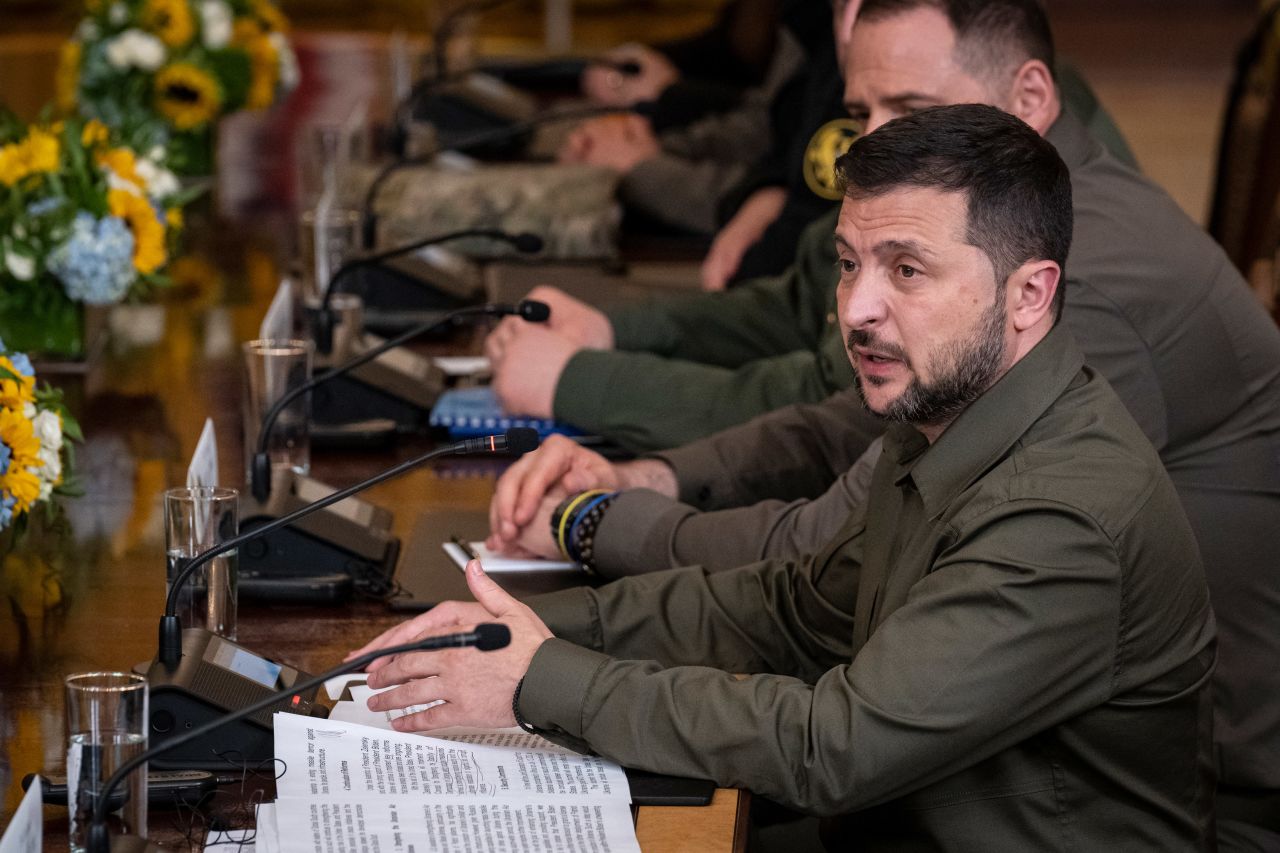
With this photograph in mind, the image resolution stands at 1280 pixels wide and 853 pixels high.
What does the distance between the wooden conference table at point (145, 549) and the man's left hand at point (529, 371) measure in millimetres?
143

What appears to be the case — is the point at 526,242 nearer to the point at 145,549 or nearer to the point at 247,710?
the point at 145,549

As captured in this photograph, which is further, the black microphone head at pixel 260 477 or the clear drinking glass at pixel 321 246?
the clear drinking glass at pixel 321 246

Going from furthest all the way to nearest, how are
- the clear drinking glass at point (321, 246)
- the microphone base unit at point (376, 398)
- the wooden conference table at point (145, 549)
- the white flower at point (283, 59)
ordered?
the white flower at point (283, 59) < the clear drinking glass at point (321, 246) < the microphone base unit at point (376, 398) < the wooden conference table at point (145, 549)

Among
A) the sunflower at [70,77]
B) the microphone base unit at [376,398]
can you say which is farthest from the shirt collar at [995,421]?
the sunflower at [70,77]

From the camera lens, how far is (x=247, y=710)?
4.09 ft

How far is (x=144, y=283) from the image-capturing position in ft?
9.14

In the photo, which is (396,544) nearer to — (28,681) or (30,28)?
(28,681)

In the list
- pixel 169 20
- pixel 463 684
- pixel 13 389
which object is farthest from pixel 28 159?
pixel 463 684

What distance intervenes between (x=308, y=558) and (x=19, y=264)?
882 mm

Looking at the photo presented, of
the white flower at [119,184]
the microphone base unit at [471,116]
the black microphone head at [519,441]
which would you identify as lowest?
the microphone base unit at [471,116]

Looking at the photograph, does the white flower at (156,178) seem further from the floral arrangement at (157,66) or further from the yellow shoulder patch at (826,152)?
the yellow shoulder patch at (826,152)

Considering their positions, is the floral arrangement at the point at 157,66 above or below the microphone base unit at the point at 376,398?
above

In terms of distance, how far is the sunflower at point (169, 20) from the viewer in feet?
12.1

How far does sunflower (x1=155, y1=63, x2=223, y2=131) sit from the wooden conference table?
74cm
